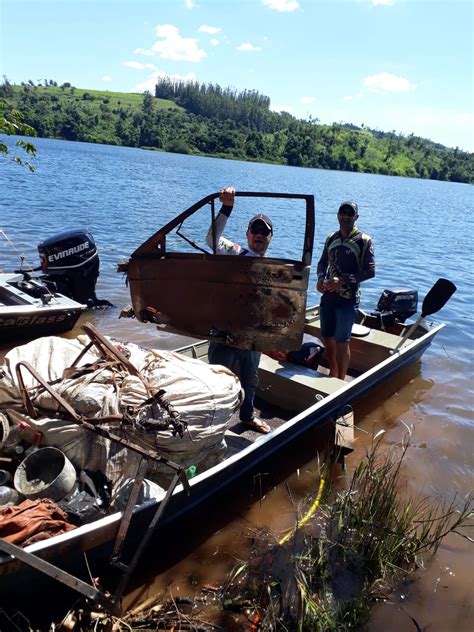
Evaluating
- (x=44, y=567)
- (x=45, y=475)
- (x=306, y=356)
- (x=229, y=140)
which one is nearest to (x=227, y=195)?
(x=45, y=475)

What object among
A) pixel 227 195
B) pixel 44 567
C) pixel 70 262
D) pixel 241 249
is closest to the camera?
pixel 44 567

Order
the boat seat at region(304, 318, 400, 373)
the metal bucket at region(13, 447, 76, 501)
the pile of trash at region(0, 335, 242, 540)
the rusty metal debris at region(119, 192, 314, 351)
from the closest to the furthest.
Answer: the metal bucket at region(13, 447, 76, 501) → the pile of trash at region(0, 335, 242, 540) → the rusty metal debris at region(119, 192, 314, 351) → the boat seat at region(304, 318, 400, 373)

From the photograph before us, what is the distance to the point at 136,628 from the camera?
3281 millimetres

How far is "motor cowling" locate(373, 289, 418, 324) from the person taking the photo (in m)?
8.59

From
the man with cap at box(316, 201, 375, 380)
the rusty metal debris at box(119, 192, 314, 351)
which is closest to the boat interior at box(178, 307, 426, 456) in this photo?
the man with cap at box(316, 201, 375, 380)

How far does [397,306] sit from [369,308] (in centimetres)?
441

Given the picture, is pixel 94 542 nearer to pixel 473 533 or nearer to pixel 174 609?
pixel 174 609

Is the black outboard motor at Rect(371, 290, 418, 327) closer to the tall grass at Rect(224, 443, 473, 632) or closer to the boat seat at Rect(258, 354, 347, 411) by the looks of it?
the boat seat at Rect(258, 354, 347, 411)

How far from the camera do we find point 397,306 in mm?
8570

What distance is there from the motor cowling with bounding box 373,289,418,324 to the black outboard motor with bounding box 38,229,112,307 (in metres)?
5.39

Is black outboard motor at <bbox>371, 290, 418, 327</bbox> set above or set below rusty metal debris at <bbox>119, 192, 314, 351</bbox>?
below

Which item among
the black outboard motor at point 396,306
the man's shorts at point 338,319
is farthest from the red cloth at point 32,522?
the black outboard motor at point 396,306

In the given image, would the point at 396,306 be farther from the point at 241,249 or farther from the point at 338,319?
the point at 241,249

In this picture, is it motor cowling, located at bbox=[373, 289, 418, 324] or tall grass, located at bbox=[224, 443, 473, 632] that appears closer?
tall grass, located at bbox=[224, 443, 473, 632]
